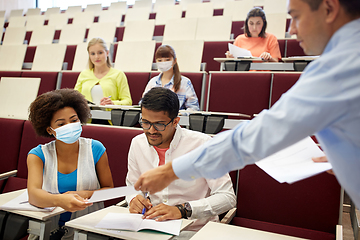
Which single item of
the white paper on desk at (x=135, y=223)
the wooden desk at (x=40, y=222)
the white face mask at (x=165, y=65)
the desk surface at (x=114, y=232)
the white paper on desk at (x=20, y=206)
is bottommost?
the wooden desk at (x=40, y=222)

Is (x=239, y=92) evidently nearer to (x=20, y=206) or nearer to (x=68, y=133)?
(x=68, y=133)

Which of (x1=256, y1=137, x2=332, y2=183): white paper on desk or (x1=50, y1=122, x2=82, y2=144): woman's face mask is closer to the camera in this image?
(x1=256, y1=137, x2=332, y2=183): white paper on desk

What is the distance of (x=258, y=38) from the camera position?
204 centimetres

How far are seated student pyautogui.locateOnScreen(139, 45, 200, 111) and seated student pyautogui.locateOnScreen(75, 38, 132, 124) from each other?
0.29 m

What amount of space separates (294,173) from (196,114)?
92 cm

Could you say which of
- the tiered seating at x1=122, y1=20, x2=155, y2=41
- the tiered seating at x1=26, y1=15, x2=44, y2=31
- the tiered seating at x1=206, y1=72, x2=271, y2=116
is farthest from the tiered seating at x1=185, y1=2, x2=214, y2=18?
the tiered seating at x1=26, y1=15, x2=44, y2=31

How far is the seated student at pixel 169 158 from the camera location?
84 centimetres

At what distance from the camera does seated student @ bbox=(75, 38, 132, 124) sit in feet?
6.22

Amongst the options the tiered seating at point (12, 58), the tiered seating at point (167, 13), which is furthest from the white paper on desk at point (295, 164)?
the tiered seating at point (167, 13)

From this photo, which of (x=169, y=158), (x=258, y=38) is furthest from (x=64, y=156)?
(x=258, y=38)

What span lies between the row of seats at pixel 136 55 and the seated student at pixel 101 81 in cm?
36

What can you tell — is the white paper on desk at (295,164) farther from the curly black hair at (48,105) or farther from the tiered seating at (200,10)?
the tiered seating at (200,10)

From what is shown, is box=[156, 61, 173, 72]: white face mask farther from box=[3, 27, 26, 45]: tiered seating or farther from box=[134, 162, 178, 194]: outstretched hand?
box=[3, 27, 26, 45]: tiered seating

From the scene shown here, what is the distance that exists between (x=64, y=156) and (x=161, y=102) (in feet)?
1.35
